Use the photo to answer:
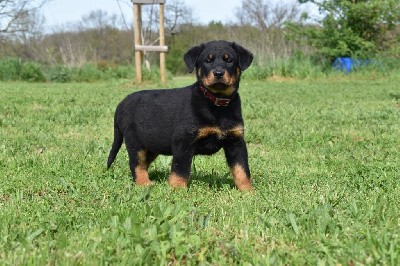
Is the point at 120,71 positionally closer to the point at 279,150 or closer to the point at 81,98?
the point at 81,98

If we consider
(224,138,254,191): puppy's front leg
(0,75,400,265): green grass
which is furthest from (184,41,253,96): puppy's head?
(0,75,400,265): green grass

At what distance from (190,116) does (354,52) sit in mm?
20401

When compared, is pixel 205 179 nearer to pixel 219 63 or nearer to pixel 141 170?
pixel 141 170

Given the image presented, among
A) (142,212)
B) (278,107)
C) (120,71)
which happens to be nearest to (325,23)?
(120,71)

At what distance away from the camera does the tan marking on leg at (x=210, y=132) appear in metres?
3.87

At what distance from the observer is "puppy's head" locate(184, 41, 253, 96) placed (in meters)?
3.79

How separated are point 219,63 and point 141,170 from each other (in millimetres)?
1171

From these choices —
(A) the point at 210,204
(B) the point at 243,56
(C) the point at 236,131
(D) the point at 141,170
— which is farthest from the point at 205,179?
(B) the point at 243,56

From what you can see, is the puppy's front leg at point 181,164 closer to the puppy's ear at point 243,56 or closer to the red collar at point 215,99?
the red collar at point 215,99

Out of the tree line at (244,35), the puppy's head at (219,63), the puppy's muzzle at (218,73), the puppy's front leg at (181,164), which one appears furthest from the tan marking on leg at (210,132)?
the tree line at (244,35)

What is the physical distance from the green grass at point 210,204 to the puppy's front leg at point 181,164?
0.12m

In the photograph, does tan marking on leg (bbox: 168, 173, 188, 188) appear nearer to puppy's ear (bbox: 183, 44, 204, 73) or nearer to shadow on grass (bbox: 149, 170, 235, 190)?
shadow on grass (bbox: 149, 170, 235, 190)

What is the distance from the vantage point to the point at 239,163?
4.04m

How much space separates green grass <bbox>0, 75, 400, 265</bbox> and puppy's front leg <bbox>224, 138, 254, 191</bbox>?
0.10 metres
